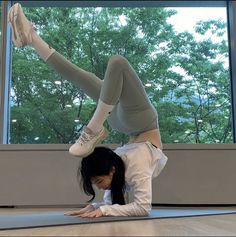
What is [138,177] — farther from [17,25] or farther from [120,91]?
[17,25]

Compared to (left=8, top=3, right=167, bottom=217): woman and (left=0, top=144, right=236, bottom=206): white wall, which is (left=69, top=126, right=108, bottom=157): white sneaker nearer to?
(left=8, top=3, right=167, bottom=217): woman

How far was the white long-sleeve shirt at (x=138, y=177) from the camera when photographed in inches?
73.5

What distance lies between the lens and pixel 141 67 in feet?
11.7

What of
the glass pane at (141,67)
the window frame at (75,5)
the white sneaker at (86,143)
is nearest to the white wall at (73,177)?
the glass pane at (141,67)

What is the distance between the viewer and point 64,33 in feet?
11.8

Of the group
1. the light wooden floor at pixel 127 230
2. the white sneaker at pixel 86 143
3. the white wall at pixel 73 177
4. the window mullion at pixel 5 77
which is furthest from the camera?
the window mullion at pixel 5 77

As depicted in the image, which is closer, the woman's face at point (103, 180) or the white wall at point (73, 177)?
the woman's face at point (103, 180)

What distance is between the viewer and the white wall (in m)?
2.97

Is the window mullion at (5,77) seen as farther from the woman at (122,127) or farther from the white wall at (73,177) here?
the woman at (122,127)

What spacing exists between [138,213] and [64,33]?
7.34 ft

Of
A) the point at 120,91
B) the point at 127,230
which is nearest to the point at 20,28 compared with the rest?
the point at 120,91

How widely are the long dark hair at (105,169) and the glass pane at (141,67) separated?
57.2 inches

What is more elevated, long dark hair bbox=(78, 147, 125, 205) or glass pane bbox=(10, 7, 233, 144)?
glass pane bbox=(10, 7, 233, 144)

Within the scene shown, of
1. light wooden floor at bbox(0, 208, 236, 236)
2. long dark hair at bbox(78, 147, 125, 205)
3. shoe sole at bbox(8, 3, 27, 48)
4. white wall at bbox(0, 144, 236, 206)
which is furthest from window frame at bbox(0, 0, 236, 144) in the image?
light wooden floor at bbox(0, 208, 236, 236)
